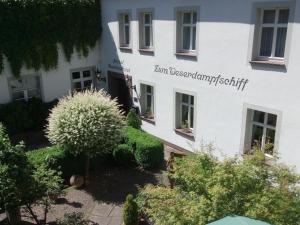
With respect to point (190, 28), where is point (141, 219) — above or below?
below

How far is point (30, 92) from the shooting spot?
1602cm

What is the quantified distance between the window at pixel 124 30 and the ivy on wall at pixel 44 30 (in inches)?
71.5

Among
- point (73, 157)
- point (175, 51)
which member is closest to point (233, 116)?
point (175, 51)

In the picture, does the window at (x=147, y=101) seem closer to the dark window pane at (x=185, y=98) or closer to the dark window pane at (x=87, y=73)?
the dark window pane at (x=185, y=98)

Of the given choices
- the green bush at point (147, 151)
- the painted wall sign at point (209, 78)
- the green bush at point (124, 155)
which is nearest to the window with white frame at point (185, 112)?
the painted wall sign at point (209, 78)

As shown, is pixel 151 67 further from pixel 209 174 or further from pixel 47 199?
pixel 209 174

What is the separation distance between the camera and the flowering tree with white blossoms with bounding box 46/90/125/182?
1024cm

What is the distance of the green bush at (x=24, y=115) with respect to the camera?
14633mm

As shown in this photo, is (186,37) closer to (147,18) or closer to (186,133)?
(147,18)

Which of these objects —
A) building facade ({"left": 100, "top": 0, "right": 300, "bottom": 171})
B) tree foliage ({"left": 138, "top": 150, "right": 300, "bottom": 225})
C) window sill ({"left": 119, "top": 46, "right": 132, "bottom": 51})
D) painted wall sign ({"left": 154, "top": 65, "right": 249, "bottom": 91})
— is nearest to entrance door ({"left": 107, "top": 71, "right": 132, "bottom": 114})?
building facade ({"left": 100, "top": 0, "right": 300, "bottom": 171})

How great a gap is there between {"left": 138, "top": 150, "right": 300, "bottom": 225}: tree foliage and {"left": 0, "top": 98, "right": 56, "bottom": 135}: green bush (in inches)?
420

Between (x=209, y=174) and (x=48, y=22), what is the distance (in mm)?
12233

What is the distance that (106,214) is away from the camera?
9.59 m

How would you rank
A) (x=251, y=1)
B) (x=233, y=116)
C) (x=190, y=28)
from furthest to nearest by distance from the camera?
(x=190, y=28) → (x=233, y=116) → (x=251, y=1)
